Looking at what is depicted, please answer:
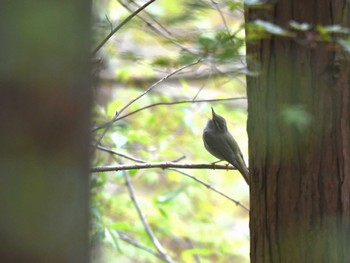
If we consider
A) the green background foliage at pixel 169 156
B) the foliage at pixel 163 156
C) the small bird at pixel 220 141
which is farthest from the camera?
the green background foliage at pixel 169 156

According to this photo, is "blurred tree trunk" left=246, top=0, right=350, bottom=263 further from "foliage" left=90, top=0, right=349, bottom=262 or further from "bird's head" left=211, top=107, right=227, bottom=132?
"bird's head" left=211, top=107, right=227, bottom=132

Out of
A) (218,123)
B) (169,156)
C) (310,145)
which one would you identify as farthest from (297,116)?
(169,156)

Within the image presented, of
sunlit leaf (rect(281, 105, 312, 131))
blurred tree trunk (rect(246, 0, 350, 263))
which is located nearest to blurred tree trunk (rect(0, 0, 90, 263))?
sunlit leaf (rect(281, 105, 312, 131))

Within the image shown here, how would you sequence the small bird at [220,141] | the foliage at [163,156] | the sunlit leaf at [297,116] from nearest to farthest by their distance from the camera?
the sunlit leaf at [297,116] → the small bird at [220,141] → the foliage at [163,156]

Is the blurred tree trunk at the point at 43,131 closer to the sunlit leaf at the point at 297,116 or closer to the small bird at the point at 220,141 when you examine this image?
the sunlit leaf at the point at 297,116

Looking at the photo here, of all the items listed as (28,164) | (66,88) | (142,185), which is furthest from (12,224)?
(142,185)

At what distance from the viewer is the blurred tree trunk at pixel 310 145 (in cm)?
281

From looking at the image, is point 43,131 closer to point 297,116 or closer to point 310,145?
point 297,116

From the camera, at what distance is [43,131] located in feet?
4.47

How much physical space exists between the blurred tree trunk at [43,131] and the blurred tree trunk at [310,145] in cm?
149

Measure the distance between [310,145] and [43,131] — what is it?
1665 millimetres

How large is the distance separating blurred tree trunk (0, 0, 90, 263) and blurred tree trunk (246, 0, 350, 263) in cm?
149

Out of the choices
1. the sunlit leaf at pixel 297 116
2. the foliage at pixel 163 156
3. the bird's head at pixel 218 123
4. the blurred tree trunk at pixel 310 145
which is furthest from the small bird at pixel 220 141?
the sunlit leaf at pixel 297 116

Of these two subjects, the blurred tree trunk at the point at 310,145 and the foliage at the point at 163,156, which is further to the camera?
the foliage at the point at 163,156
